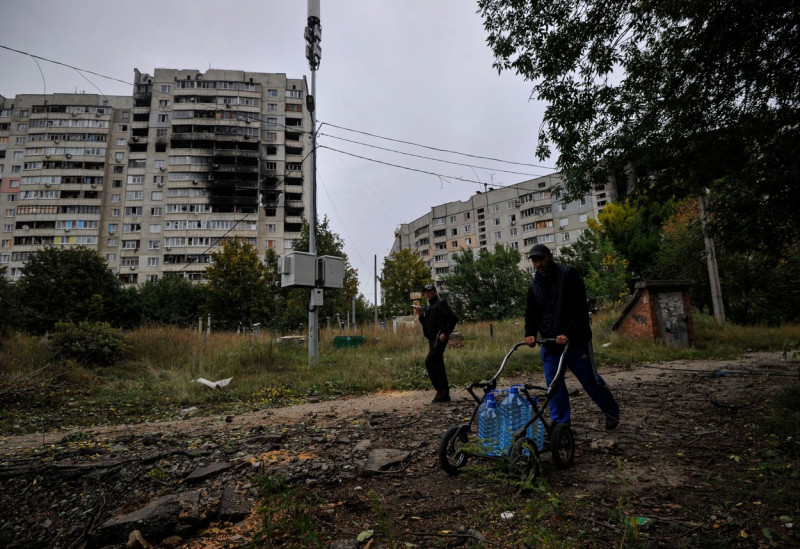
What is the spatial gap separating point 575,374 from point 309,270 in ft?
27.1

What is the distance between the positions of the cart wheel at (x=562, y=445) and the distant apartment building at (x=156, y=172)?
5738cm

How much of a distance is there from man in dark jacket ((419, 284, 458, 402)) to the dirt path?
0.69m

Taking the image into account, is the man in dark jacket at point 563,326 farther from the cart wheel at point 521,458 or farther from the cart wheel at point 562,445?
the cart wheel at point 521,458

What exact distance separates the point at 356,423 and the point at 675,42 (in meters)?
7.09

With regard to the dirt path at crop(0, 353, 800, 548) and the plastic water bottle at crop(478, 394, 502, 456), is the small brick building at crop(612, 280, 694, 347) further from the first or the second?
the plastic water bottle at crop(478, 394, 502, 456)

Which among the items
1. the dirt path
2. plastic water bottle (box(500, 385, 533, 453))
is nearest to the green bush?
the dirt path

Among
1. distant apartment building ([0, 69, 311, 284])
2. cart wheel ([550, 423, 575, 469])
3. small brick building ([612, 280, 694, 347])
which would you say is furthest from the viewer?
distant apartment building ([0, 69, 311, 284])

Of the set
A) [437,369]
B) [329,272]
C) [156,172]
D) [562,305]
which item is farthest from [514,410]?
[156,172]

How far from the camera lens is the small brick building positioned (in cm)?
1206

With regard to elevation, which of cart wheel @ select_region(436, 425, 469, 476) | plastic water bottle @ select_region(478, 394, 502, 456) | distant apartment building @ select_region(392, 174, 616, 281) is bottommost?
cart wheel @ select_region(436, 425, 469, 476)

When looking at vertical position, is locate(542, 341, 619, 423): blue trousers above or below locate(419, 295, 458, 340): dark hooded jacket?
below

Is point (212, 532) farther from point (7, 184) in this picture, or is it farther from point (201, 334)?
point (7, 184)

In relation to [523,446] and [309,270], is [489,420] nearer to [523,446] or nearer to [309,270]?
[523,446]

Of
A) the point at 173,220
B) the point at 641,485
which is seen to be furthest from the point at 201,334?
the point at 173,220
